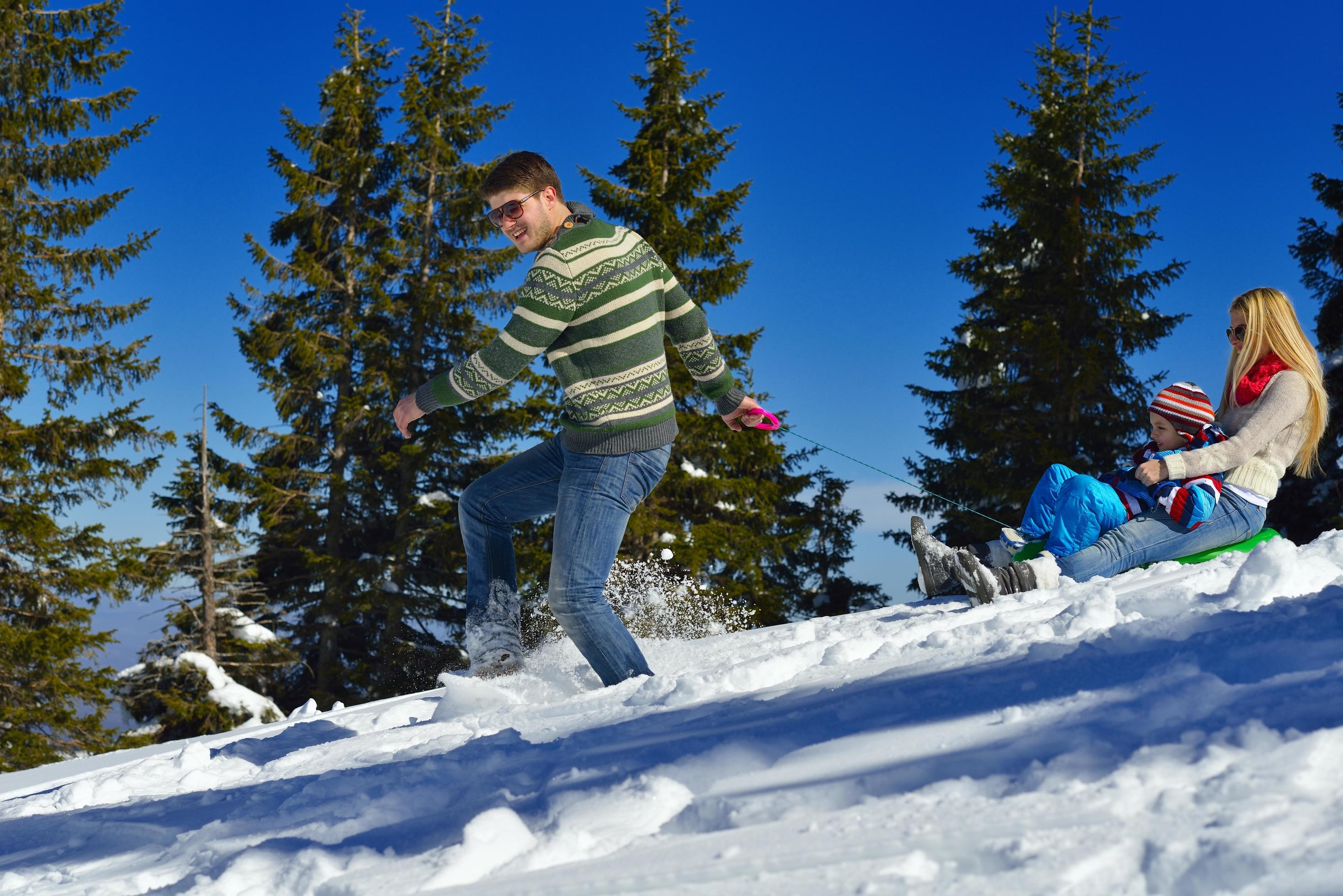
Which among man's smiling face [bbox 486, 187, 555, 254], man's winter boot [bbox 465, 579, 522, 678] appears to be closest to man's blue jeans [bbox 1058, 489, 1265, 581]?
man's winter boot [bbox 465, 579, 522, 678]

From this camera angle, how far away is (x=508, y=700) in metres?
3.21

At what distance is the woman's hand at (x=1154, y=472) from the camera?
4.27 meters

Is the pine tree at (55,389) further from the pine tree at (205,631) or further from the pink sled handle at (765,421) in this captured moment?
the pink sled handle at (765,421)

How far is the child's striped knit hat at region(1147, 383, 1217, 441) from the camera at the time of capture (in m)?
4.55

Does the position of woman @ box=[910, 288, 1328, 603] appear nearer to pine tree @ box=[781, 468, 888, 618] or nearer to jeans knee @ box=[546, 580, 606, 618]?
jeans knee @ box=[546, 580, 606, 618]

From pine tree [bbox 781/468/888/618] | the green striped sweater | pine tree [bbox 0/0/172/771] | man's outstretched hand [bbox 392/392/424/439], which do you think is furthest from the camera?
pine tree [bbox 781/468/888/618]

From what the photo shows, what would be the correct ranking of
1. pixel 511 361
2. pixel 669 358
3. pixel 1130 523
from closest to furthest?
pixel 511 361, pixel 1130 523, pixel 669 358

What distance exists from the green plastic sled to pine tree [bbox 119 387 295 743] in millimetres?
14735

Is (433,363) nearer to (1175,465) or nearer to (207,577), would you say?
(207,577)

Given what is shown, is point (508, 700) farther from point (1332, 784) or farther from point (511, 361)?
point (1332, 784)

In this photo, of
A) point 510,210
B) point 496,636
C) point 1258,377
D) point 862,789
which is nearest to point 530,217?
point 510,210

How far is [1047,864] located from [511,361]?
90.1 inches

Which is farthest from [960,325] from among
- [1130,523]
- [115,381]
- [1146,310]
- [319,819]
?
[319,819]

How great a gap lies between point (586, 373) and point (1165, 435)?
307 cm
